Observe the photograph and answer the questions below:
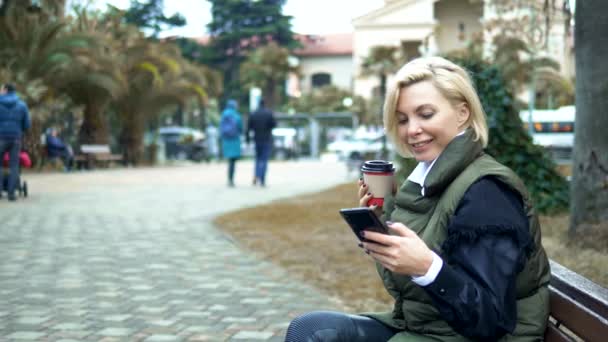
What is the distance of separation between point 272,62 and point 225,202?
147 feet

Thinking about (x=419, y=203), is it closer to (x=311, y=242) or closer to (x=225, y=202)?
(x=311, y=242)

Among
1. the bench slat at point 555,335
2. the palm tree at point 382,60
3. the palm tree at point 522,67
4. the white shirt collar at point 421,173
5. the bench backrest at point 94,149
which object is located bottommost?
the bench backrest at point 94,149

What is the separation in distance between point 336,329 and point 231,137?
1575 centimetres

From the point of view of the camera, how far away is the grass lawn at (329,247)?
19.4ft

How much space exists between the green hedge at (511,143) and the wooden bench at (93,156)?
57.1 feet

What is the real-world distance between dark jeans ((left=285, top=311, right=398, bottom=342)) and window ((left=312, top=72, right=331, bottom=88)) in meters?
71.4

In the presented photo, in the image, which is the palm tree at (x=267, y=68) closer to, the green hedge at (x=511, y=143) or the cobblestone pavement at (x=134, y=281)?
the cobblestone pavement at (x=134, y=281)

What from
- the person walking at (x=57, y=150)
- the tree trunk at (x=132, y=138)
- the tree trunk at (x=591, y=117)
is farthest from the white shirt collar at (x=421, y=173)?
the tree trunk at (x=132, y=138)

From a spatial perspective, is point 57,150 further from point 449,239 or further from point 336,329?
point 449,239

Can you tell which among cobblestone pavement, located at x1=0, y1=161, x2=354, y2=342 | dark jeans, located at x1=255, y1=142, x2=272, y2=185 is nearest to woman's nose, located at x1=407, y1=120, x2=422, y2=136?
cobblestone pavement, located at x1=0, y1=161, x2=354, y2=342

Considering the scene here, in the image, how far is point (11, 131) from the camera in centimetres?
1380

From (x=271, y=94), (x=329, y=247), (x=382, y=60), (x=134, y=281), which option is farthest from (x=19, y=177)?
(x=271, y=94)

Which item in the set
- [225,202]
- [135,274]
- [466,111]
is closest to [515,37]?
[225,202]

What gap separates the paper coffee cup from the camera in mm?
2545
